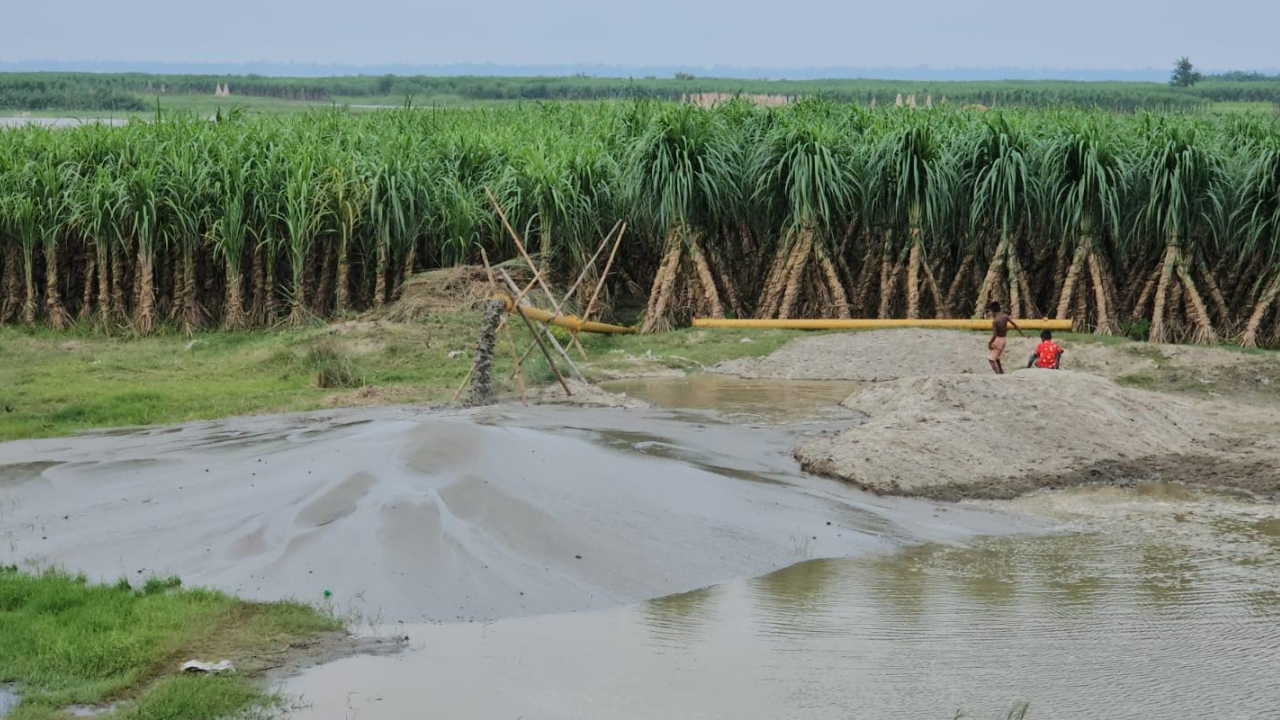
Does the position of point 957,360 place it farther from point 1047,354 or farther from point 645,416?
point 645,416

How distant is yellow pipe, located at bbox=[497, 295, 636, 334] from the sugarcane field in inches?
3.5

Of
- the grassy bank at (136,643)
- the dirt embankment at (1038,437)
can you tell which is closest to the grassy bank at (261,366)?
the dirt embankment at (1038,437)

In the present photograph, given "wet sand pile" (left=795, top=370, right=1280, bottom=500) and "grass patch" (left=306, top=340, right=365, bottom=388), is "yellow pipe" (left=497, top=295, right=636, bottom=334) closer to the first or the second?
"grass patch" (left=306, top=340, right=365, bottom=388)

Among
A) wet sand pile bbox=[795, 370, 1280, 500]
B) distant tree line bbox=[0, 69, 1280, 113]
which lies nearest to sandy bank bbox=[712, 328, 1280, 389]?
wet sand pile bbox=[795, 370, 1280, 500]

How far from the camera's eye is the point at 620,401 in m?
13.1

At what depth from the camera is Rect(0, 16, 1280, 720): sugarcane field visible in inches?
272

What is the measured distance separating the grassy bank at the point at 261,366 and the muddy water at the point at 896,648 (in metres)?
5.77

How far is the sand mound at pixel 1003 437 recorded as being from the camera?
10641 mm

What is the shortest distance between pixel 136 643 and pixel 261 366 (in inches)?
342

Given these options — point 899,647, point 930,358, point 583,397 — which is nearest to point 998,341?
point 930,358

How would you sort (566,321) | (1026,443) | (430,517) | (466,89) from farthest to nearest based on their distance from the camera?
(466,89), (566,321), (1026,443), (430,517)

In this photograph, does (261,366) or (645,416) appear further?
(261,366)

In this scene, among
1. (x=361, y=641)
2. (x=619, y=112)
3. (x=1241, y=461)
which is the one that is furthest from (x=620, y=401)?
(x=619, y=112)

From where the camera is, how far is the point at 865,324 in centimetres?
1706
